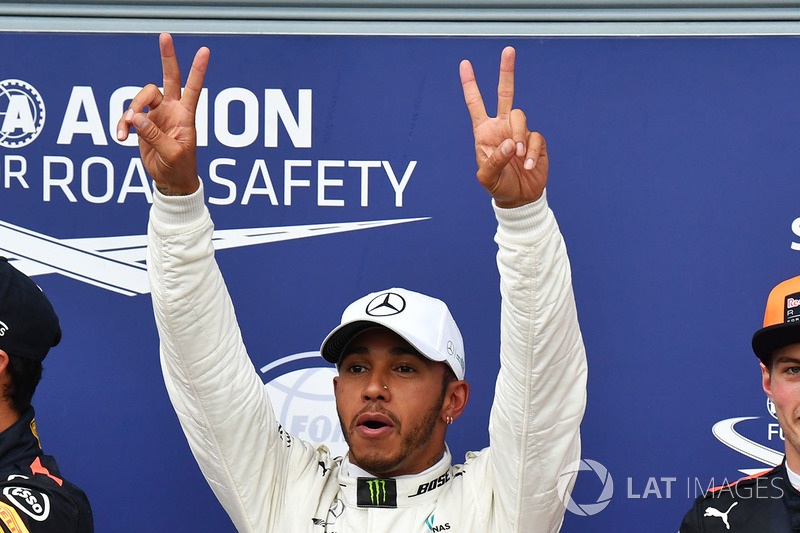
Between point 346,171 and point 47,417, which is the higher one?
point 346,171

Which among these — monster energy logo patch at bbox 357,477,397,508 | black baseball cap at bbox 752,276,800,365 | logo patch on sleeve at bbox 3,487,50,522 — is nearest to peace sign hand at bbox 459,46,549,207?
black baseball cap at bbox 752,276,800,365

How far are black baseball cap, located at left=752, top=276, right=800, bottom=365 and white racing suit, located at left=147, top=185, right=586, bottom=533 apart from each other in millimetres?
272

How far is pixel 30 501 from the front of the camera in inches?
57.2

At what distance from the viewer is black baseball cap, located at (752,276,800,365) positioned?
156 cm

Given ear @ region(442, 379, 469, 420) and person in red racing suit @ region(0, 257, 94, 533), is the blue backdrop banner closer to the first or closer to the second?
ear @ region(442, 379, 469, 420)

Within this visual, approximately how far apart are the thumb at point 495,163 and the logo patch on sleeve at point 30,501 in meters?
0.76

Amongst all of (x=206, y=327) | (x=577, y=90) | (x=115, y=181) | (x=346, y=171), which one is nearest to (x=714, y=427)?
(x=577, y=90)

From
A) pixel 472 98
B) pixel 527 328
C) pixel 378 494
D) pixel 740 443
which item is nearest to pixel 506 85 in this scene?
pixel 472 98

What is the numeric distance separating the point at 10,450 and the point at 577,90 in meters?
1.26

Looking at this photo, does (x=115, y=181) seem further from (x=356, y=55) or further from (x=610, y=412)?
(x=610, y=412)

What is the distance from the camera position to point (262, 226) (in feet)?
7.06

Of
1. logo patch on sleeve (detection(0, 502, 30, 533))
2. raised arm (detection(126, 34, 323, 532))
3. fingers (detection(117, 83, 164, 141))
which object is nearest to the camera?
logo patch on sleeve (detection(0, 502, 30, 533))

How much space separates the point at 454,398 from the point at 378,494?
0.22 m

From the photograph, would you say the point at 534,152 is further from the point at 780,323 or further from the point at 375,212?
the point at 375,212
